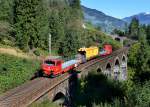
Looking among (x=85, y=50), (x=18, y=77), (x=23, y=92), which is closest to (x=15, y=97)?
(x=23, y=92)

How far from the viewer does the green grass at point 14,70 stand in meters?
49.5

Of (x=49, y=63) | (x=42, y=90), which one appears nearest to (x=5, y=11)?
(x=49, y=63)

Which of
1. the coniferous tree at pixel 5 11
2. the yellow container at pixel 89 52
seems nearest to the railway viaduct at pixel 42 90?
the yellow container at pixel 89 52

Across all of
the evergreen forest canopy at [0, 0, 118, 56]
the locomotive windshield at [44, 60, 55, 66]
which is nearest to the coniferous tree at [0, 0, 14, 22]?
the evergreen forest canopy at [0, 0, 118, 56]

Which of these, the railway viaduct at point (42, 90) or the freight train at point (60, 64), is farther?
the freight train at point (60, 64)

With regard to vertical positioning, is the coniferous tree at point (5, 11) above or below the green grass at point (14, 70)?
above

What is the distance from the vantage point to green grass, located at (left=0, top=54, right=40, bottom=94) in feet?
162

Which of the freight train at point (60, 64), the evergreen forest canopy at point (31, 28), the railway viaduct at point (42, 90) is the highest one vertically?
the evergreen forest canopy at point (31, 28)

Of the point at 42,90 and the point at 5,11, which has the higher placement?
the point at 5,11

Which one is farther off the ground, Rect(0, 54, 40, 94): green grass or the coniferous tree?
the coniferous tree

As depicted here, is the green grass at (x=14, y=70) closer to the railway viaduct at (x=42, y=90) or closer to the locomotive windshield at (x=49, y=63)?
the railway viaduct at (x=42, y=90)

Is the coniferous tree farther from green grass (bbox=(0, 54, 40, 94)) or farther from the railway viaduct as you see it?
the railway viaduct

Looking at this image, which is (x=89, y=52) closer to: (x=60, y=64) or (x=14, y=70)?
(x=14, y=70)

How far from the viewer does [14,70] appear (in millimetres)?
55812
